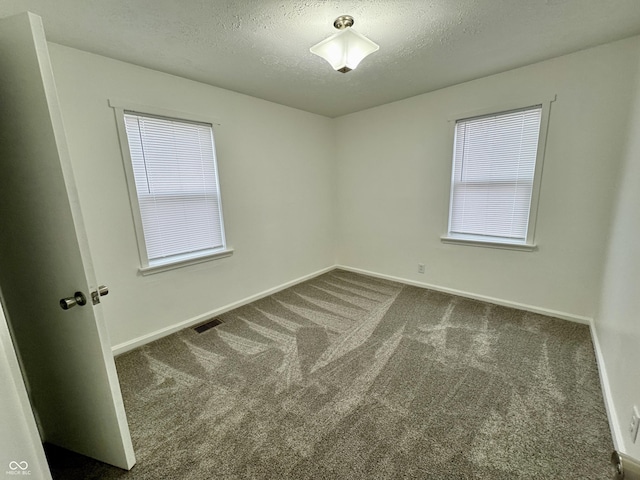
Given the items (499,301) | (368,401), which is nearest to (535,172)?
(499,301)

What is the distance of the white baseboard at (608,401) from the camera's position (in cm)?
134

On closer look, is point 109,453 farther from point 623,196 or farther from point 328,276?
point 623,196

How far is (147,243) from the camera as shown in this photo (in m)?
2.35

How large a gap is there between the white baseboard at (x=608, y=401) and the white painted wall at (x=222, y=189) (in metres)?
3.03

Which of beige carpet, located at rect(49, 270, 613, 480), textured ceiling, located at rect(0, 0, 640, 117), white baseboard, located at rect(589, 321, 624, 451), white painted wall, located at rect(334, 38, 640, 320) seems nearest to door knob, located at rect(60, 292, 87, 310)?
beige carpet, located at rect(49, 270, 613, 480)

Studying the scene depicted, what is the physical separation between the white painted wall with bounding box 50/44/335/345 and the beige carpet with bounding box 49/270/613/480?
0.42 metres

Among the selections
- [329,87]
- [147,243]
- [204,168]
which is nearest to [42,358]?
[147,243]

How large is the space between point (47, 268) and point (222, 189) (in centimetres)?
181

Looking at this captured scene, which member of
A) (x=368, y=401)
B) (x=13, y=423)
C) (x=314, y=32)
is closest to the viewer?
(x=13, y=423)

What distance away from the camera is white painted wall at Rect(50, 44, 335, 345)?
198 centimetres

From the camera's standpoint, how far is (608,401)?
61.5 inches

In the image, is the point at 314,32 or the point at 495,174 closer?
the point at 314,32

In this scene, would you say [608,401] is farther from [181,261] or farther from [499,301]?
[181,261]

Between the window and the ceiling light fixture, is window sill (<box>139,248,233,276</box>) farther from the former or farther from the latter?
the window
